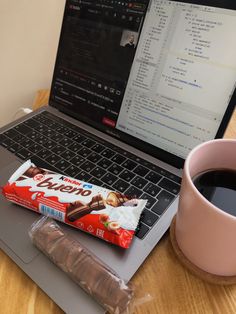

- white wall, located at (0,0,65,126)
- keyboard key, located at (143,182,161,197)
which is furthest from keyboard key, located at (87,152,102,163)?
white wall, located at (0,0,65,126)

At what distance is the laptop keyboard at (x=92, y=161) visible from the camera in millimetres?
396

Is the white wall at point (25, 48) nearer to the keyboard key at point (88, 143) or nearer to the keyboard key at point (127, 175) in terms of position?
the keyboard key at point (88, 143)

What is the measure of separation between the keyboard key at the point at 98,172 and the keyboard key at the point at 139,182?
51 mm

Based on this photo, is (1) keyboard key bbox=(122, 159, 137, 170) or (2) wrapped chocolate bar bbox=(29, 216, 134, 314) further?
(1) keyboard key bbox=(122, 159, 137, 170)

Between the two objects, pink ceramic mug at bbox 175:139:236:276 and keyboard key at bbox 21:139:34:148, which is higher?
pink ceramic mug at bbox 175:139:236:276

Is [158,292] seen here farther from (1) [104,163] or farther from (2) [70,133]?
(2) [70,133]

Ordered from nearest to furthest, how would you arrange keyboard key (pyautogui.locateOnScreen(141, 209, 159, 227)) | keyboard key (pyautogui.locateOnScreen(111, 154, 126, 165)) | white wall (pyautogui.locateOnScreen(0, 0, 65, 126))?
keyboard key (pyautogui.locateOnScreen(141, 209, 159, 227))
keyboard key (pyautogui.locateOnScreen(111, 154, 126, 165))
white wall (pyautogui.locateOnScreen(0, 0, 65, 126))

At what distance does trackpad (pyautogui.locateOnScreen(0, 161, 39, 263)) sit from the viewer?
1.06 feet

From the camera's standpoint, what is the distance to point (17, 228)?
348mm

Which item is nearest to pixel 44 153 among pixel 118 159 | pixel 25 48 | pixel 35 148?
pixel 35 148

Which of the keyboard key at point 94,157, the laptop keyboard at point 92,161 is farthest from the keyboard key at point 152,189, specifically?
the keyboard key at point 94,157

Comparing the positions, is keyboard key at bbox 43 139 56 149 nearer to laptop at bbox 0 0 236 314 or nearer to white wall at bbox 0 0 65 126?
laptop at bbox 0 0 236 314

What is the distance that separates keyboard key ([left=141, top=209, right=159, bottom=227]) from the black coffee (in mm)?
81

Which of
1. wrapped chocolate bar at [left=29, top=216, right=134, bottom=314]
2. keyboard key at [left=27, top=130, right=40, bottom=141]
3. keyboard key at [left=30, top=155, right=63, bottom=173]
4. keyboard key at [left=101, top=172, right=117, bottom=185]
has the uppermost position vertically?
keyboard key at [left=101, top=172, right=117, bottom=185]
